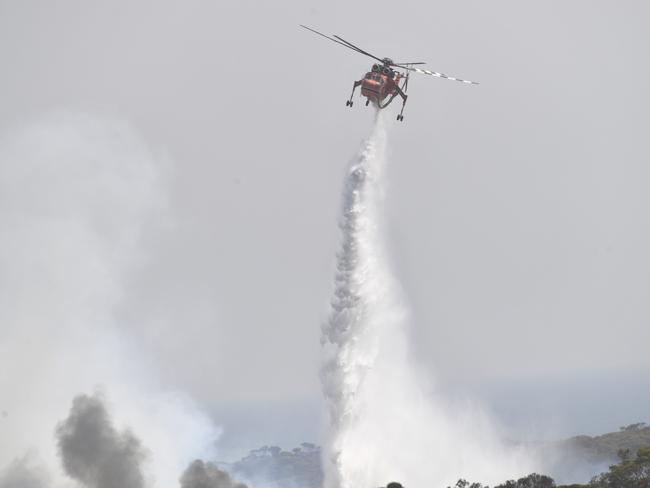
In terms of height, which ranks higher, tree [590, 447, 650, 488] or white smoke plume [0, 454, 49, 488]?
white smoke plume [0, 454, 49, 488]

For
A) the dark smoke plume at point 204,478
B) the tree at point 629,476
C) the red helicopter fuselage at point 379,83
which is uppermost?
the red helicopter fuselage at point 379,83

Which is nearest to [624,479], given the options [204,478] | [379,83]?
[379,83]

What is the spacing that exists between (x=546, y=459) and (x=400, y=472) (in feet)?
198

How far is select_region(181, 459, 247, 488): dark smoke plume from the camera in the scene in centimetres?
11969

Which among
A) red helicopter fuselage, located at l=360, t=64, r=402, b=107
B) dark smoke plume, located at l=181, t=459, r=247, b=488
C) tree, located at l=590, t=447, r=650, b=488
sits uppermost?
red helicopter fuselage, located at l=360, t=64, r=402, b=107

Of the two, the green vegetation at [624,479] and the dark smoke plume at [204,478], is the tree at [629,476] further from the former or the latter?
the dark smoke plume at [204,478]

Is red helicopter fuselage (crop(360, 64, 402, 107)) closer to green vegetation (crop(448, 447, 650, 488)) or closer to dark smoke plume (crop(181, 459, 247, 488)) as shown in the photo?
green vegetation (crop(448, 447, 650, 488))

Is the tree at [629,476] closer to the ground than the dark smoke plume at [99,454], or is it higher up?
closer to the ground

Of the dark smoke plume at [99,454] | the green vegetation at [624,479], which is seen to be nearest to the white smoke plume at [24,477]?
the dark smoke plume at [99,454]

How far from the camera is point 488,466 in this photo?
137 metres

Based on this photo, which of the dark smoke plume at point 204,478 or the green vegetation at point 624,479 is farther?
the dark smoke plume at point 204,478

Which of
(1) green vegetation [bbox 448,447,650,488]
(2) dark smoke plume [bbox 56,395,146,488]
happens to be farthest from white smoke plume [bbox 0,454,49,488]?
(1) green vegetation [bbox 448,447,650,488]

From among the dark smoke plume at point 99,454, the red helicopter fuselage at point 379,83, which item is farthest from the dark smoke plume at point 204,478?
the red helicopter fuselage at point 379,83

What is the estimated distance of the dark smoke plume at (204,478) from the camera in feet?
393
